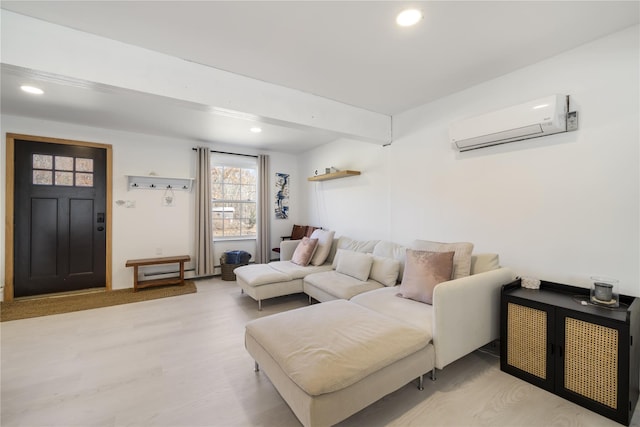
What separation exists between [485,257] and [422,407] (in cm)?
137

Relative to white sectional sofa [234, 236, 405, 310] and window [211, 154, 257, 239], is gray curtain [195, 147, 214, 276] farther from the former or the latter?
white sectional sofa [234, 236, 405, 310]

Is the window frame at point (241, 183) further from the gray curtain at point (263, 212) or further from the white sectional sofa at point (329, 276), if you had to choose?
the white sectional sofa at point (329, 276)

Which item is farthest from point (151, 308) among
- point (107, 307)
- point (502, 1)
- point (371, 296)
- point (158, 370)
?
point (502, 1)

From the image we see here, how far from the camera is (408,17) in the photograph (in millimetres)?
1709

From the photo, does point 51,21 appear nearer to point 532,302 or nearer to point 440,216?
point 440,216

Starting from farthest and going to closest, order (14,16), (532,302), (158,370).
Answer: (158,370) < (532,302) < (14,16)

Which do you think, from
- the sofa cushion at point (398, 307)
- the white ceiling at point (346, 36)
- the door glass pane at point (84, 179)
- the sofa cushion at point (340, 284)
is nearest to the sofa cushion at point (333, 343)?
the sofa cushion at point (398, 307)

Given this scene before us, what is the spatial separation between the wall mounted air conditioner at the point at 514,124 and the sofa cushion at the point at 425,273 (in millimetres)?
1118

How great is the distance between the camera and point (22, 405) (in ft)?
5.55

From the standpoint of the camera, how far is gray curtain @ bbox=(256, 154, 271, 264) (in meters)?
5.26

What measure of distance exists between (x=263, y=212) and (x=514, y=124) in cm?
417

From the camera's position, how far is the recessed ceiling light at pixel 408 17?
166 cm

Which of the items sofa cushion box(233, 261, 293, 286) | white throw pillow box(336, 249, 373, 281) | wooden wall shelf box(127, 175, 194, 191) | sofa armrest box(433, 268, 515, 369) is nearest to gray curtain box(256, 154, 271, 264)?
wooden wall shelf box(127, 175, 194, 191)

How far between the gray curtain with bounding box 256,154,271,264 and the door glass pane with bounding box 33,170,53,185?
118 inches
